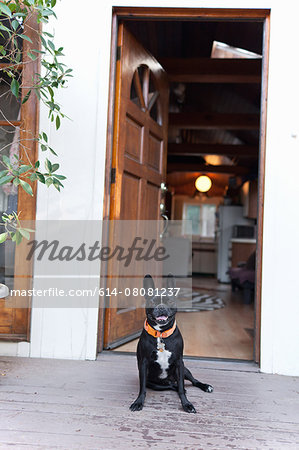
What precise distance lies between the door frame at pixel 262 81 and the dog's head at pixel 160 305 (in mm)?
754

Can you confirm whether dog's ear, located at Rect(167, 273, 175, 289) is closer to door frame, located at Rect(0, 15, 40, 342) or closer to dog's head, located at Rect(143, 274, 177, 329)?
dog's head, located at Rect(143, 274, 177, 329)

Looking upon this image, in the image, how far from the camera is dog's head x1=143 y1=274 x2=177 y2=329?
200 centimetres

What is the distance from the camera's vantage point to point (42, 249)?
2762 millimetres

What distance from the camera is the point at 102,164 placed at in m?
2.78

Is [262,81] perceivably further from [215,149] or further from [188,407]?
[215,149]

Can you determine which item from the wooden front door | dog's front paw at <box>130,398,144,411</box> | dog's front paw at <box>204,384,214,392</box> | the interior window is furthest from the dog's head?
the interior window

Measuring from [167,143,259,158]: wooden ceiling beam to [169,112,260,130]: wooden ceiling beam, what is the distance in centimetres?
141

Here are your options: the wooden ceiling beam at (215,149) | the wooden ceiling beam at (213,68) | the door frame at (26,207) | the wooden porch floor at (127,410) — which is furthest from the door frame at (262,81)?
the wooden ceiling beam at (215,149)

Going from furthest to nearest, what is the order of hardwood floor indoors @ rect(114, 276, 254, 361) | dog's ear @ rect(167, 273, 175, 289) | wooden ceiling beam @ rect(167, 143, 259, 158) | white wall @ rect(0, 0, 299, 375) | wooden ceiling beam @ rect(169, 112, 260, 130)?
wooden ceiling beam @ rect(167, 143, 259, 158)
wooden ceiling beam @ rect(169, 112, 260, 130)
hardwood floor indoors @ rect(114, 276, 254, 361)
white wall @ rect(0, 0, 299, 375)
dog's ear @ rect(167, 273, 175, 289)

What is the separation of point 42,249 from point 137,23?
2.96m

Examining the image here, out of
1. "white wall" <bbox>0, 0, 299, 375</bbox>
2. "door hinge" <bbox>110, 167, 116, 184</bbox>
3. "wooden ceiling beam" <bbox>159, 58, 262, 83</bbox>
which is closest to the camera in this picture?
"white wall" <bbox>0, 0, 299, 375</bbox>

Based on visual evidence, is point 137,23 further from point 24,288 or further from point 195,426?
point 195,426

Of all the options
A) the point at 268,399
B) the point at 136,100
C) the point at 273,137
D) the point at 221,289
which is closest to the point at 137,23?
the point at 136,100

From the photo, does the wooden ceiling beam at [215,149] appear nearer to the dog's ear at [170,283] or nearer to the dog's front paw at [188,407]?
the dog's ear at [170,283]
